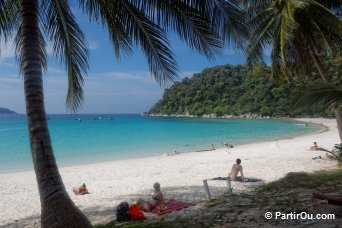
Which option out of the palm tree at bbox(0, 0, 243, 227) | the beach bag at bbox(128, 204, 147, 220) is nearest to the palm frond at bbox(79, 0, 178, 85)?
the palm tree at bbox(0, 0, 243, 227)

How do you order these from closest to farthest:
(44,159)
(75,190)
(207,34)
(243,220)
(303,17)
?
(44,159), (243,220), (207,34), (303,17), (75,190)

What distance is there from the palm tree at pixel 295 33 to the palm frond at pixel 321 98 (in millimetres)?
4445

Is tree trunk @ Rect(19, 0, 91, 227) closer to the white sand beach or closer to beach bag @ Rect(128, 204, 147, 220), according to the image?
beach bag @ Rect(128, 204, 147, 220)

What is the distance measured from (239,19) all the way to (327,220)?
2.94 m

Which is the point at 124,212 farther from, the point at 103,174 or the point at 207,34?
the point at 103,174

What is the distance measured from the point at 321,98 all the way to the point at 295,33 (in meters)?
6.33

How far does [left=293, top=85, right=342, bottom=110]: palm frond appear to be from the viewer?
4180 mm

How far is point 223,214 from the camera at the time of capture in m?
5.45

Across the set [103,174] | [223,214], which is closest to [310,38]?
[223,214]

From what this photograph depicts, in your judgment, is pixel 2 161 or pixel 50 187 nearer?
pixel 50 187

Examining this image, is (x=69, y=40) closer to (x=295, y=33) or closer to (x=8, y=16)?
(x=8, y=16)

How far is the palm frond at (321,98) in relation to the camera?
13.7 ft

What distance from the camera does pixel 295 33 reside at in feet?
32.6

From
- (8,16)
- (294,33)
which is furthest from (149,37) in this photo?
(294,33)
